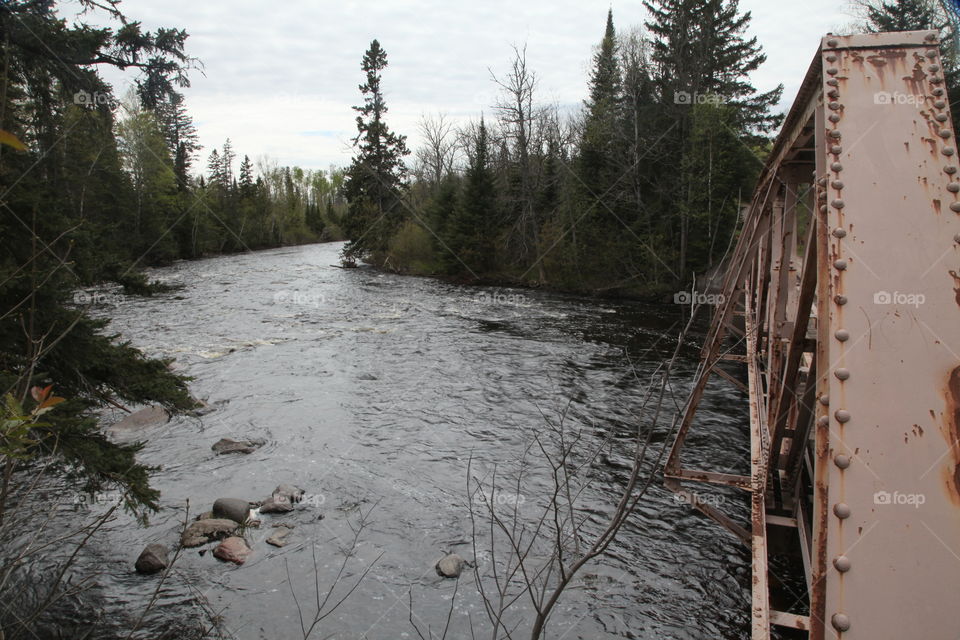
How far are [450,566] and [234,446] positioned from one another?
4770 mm

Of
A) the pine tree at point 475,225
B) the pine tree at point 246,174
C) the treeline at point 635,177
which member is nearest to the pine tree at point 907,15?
the treeline at point 635,177

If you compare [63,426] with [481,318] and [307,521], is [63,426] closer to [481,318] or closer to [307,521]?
[307,521]

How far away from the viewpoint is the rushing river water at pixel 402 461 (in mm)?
5914

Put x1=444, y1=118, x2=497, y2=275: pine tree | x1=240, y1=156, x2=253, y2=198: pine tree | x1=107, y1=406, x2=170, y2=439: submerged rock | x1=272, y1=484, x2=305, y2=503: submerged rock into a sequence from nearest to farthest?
x1=272, y1=484, x2=305, y2=503: submerged rock → x1=107, y1=406, x2=170, y2=439: submerged rock → x1=444, y1=118, x2=497, y2=275: pine tree → x1=240, y1=156, x2=253, y2=198: pine tree

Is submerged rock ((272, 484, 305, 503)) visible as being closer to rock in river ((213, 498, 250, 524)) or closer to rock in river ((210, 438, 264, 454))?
rock in river ((213, 498, 250, 524))

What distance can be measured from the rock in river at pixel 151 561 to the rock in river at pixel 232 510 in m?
0.96

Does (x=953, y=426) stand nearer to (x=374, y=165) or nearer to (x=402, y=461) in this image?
(x=402, y=461)

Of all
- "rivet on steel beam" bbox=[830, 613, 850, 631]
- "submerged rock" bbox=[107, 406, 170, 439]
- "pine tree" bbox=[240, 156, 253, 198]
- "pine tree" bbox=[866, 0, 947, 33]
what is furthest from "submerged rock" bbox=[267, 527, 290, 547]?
"pine tree" bbox=[240, 156, 253, 198]

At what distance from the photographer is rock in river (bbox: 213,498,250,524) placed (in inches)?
292

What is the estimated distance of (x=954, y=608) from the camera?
161 centimetres

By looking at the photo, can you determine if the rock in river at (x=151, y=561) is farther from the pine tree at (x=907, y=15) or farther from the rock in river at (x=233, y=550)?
the pine tree at (x=907, y=15)

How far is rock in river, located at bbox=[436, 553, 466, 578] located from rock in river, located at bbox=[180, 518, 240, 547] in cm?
252

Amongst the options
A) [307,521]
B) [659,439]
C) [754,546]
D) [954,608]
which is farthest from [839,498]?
[659,439]

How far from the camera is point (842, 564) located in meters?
1.68
